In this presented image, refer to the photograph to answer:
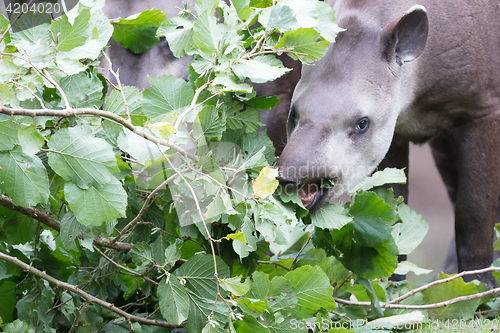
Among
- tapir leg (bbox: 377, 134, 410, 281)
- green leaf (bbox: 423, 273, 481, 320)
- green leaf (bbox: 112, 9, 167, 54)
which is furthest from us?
tapir leg (bbox: 377, 134, 410, 281)

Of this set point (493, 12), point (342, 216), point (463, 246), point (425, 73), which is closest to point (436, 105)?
point (425, 73)

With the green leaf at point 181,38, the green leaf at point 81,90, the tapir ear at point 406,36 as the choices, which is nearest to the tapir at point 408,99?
the tapir ear at point 406,36

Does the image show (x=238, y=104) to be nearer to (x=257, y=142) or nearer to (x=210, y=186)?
(x=257, y=142)

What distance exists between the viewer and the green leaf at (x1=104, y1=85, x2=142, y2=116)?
117 cm

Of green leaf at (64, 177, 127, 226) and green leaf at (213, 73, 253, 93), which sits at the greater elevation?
green leaf at (213, 73, 253, 93)

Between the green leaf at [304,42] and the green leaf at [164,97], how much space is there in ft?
0.79

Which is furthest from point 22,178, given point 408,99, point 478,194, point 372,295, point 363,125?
point 478,194

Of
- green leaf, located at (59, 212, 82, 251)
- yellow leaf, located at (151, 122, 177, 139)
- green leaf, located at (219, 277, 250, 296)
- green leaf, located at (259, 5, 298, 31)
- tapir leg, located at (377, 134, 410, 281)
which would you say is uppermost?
green leaf, located at (259, 5, 298, 31)

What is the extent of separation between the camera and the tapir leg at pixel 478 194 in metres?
2.17

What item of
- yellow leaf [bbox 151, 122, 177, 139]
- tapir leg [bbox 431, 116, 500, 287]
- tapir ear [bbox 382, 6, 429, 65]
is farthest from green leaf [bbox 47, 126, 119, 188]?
tapir leg [bbox 431, 116, 500, 287]

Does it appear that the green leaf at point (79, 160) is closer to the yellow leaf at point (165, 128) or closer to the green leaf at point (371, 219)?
the yellow leaf at point (165, 128)

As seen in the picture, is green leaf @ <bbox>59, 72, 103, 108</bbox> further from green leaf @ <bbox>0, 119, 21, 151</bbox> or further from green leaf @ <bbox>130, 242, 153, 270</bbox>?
green leaf @ <bbox>130, 242, 153, 270</bbox>

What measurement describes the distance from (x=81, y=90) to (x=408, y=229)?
102cm

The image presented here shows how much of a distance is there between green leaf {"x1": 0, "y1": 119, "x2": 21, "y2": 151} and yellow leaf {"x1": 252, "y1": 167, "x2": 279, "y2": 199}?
472mm
